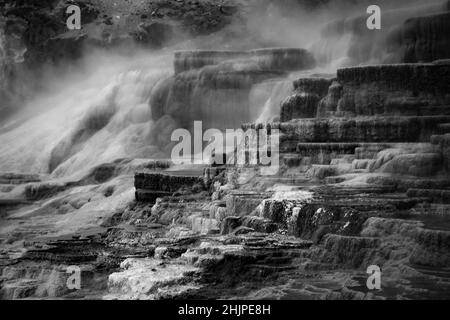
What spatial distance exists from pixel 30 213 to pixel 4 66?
2021cm

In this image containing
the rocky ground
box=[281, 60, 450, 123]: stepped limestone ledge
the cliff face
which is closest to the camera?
the rocky ground

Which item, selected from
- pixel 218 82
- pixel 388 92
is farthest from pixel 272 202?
pixel 218 82

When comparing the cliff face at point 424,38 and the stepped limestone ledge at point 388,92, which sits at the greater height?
the cliff face at point 424,38

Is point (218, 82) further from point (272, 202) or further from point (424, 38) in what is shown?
point (272, 202)

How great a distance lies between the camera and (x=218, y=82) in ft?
83.2

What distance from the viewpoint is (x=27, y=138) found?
1190 inches

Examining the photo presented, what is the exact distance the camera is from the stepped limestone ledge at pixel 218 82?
25078 mm

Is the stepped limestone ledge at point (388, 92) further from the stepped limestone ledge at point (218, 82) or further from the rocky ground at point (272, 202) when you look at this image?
the stepped limestone ledge at point (218, 82)

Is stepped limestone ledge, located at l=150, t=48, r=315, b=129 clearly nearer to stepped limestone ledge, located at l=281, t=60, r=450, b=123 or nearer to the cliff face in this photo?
the cliff face

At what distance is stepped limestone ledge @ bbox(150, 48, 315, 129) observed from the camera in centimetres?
2508

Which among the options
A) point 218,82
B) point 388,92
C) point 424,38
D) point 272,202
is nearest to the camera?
point 272,202

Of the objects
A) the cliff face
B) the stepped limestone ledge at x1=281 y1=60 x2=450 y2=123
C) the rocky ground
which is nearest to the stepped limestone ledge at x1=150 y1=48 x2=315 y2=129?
the rocky ground

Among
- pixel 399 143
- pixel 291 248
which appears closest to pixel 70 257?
pixel 291 248

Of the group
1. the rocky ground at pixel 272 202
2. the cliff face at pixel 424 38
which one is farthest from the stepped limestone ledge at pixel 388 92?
the cliff face at pixel 424 38
